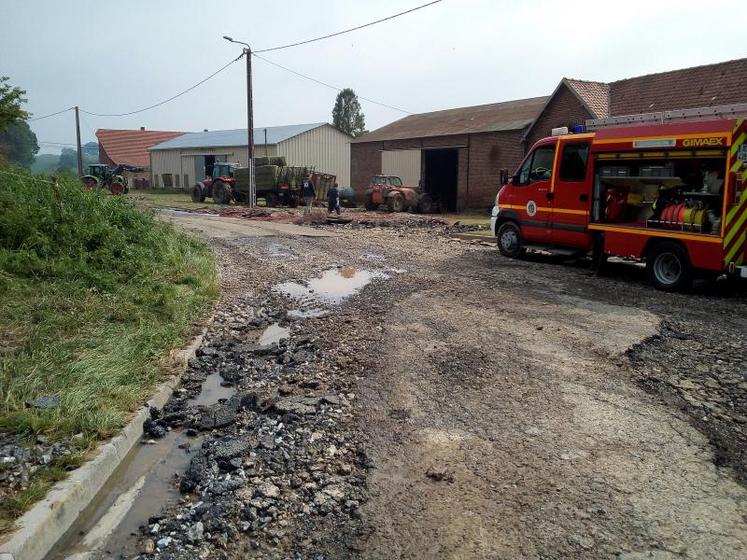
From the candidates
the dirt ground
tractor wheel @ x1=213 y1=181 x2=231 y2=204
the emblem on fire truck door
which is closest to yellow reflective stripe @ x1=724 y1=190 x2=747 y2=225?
the dirt ground

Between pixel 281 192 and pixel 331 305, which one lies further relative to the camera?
pixel 281 192

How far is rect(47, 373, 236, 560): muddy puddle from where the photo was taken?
3.65 metres

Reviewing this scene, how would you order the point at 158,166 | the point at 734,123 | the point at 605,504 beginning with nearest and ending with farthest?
the point at 605,504 → the point at 734,123 → the point at 158,166

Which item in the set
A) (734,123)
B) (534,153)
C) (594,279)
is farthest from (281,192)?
(734,123)

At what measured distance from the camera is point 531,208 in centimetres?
1310

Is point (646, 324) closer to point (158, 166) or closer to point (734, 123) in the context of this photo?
point (734, 123)

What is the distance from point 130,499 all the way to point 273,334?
4.00 meters

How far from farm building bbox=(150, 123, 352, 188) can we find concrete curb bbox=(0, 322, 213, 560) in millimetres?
38476

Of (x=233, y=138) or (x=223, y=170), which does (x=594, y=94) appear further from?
(x=233, y=138)

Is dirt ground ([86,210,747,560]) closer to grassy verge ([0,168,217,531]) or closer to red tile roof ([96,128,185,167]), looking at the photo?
grassy verge ([0,168,217,531])

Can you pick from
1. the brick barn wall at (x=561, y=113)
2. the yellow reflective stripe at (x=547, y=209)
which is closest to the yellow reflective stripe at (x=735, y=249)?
the yellow reflective stripe at (x=547, y=209)

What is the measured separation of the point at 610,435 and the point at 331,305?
5.49 metres

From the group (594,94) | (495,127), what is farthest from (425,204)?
(594,94)

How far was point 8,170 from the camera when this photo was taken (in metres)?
10.7
